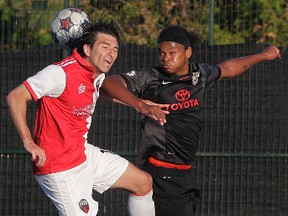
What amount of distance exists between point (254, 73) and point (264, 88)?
195mm

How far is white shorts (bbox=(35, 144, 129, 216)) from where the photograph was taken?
7.87 m

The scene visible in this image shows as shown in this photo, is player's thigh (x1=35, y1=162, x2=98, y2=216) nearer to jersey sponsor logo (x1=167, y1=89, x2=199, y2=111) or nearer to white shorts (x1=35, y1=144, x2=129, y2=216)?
white shorts (x1=35, y1=144, x2=129, y2=216)

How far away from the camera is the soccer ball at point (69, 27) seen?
848 centimetres

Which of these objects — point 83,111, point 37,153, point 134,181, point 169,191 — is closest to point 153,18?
point 169,191

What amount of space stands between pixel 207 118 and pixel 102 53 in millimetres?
2958

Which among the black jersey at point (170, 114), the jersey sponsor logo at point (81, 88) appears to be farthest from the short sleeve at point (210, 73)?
the jersey sponsor logo at point (81, 88)

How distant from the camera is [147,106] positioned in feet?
25.8

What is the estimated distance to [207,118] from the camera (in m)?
10.7

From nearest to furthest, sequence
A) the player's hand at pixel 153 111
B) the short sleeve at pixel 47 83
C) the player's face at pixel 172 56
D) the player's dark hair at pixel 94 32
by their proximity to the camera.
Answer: the short sleeve at pixel 47 83 < the player's hand at pixel 153 111 < the player's dark hair at pixel 94 32 < the player's face at pixel 172 56

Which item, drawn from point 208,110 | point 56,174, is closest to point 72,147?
point 56,174

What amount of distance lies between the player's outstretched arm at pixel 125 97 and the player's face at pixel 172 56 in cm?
34

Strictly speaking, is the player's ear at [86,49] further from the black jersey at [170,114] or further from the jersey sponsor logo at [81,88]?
the black jersey at [170,114]

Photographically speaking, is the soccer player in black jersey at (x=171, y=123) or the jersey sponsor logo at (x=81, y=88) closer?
the jersey sponsor logo at (x=81, y=88)

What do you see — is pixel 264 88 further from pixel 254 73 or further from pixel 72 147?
pixel 72 147
